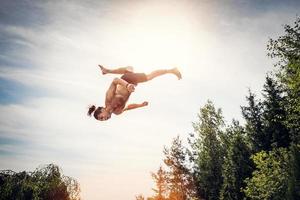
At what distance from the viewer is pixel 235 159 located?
2588cm

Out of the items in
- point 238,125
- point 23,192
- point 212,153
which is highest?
point 238,125

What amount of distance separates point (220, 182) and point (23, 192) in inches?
717

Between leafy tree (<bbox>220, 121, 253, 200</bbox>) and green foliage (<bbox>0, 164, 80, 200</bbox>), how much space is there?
1206 cm

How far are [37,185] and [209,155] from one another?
17022 mm

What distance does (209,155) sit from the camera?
31047 millimetres

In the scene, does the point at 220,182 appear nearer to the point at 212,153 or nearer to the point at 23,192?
the point at 212,153

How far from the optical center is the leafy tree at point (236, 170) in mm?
24984

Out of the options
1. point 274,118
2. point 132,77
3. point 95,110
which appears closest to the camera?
point 95,110

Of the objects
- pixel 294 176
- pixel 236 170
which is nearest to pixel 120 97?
pixel 294 176

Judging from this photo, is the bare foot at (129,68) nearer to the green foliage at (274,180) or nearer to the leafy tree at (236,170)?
→ the green foliage at (274,180)

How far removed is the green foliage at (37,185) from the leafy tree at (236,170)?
475 inches

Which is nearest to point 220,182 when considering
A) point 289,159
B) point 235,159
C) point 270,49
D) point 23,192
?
point 235,159

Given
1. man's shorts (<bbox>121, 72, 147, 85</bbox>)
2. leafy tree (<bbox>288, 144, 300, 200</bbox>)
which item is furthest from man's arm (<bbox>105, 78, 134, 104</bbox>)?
leafy tree (<bbox>288, 144, 300, 200</bbox>)

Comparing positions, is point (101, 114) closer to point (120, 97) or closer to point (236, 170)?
point (120, 97)
